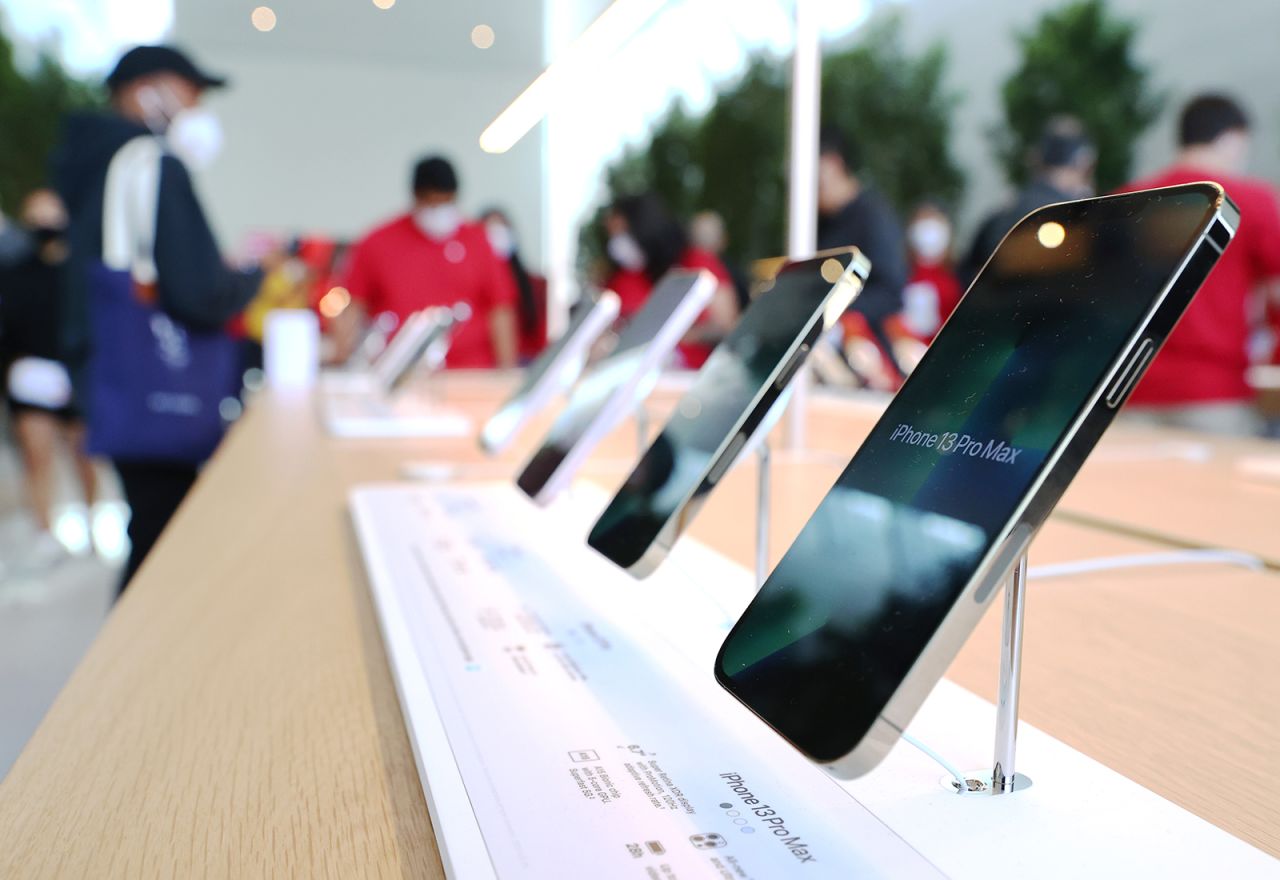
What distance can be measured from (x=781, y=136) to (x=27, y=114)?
235 inches

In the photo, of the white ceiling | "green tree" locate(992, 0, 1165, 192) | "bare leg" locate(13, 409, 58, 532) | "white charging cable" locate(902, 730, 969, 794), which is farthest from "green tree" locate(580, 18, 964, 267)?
"white charging cable" locate(902, 730, 969, 794)

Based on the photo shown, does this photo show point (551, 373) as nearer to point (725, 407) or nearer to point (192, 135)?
point (725, 407)

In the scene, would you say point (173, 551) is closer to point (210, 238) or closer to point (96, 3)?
point (210, 238)

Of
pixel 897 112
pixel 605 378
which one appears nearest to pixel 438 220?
pixel 605 378

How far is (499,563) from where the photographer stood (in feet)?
2.81

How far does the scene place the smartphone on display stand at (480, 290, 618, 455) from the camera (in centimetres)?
116

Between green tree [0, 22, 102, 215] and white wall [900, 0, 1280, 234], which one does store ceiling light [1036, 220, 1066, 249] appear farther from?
green tree [0, 22, 102, 215]

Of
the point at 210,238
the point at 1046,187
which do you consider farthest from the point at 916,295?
the point at 210,238

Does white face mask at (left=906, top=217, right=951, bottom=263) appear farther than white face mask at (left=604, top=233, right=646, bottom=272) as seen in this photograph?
Yes

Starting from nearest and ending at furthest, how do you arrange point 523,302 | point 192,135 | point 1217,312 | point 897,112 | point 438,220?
point 192,135 < point 1217,312 < point 438,220 < point 523,302 < point 897,112

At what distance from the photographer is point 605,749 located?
49 cm

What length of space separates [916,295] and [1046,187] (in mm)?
2590

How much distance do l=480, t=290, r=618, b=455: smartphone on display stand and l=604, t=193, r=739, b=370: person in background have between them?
2196mm

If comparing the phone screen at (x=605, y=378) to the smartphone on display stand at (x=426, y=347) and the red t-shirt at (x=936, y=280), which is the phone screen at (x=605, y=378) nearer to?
the smartphone on display stand at (x=426, y=347)
